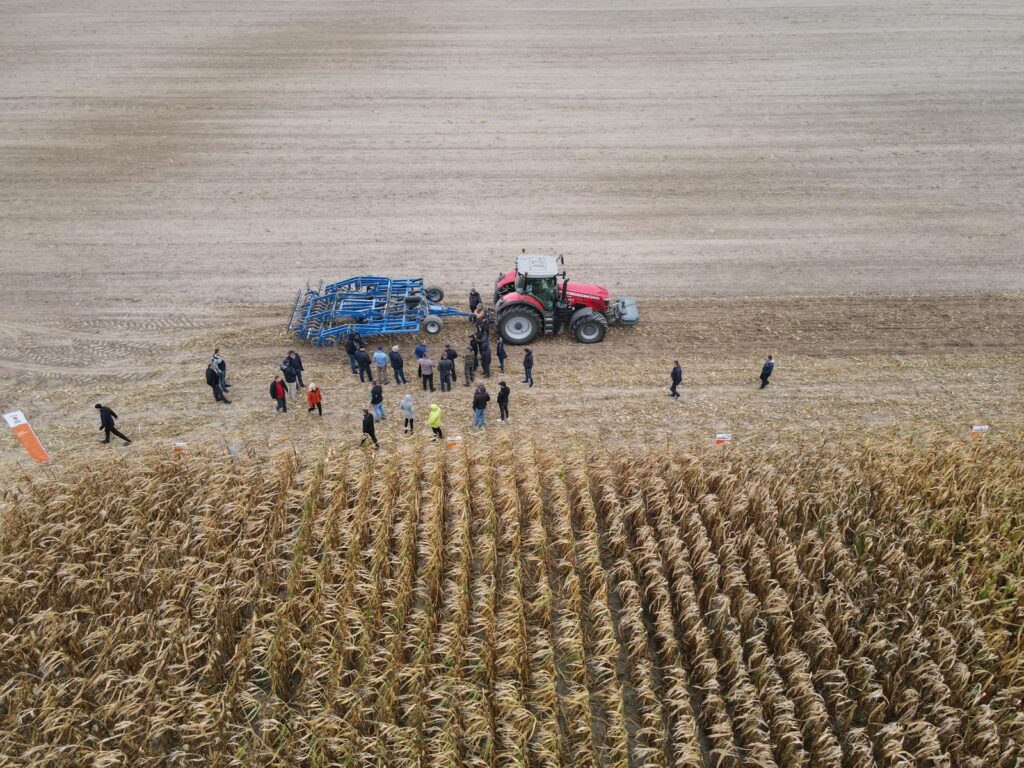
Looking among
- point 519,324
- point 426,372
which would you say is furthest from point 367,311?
point 519,324

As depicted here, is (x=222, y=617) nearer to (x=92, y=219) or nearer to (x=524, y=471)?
(x=524, y=471)

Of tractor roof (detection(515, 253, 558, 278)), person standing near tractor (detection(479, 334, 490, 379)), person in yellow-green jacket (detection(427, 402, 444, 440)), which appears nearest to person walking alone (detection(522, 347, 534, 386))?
person standing near tractor (detection(479, 334, 490, 379))

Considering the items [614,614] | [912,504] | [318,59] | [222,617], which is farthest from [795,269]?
[318,59]

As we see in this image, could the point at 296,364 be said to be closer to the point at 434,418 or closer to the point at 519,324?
the point at 434,418

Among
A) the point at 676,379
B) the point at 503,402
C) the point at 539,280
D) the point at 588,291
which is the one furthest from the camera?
the point at 588,291

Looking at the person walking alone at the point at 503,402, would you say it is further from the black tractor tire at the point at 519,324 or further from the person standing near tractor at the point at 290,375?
the person standing near tractor at the point at 290,375

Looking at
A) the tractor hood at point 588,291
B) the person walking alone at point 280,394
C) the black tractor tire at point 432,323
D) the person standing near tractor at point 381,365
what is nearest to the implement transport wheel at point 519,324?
the tractor hood at point 588,291
